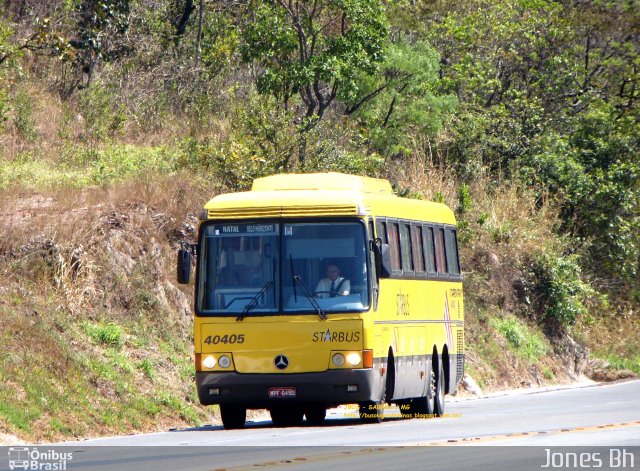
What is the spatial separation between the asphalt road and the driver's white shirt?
1.90 metres

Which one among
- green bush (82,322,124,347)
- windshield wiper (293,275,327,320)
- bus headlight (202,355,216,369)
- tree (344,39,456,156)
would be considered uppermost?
tree (344,39,456,156)

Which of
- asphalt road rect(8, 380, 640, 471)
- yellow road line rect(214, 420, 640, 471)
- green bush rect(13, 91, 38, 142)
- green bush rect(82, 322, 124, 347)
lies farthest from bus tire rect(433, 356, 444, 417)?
green bush rect(13, 91, 38, 142)

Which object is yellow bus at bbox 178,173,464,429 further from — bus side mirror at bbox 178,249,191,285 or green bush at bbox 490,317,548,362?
green bush at bbox 490,317,548,362

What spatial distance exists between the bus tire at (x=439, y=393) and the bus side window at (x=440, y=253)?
185 cm

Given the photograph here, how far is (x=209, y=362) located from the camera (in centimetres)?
1838

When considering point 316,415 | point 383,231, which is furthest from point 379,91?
point 316,415

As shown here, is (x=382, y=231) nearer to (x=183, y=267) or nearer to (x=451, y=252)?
(x=183, y=267)

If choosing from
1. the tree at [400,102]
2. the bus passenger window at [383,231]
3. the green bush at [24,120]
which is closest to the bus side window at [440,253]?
the bus passenger window at [383,231]

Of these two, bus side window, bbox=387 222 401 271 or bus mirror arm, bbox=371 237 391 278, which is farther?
bus side window, bbox=387 222 401 271

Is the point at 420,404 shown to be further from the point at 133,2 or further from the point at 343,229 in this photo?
the point at 133,2

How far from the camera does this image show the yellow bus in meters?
18.2

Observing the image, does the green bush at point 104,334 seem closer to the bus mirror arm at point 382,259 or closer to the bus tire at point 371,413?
the bus tire at point 371,413

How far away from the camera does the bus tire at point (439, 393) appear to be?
2222cm

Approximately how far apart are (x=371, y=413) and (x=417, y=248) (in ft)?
11.2
